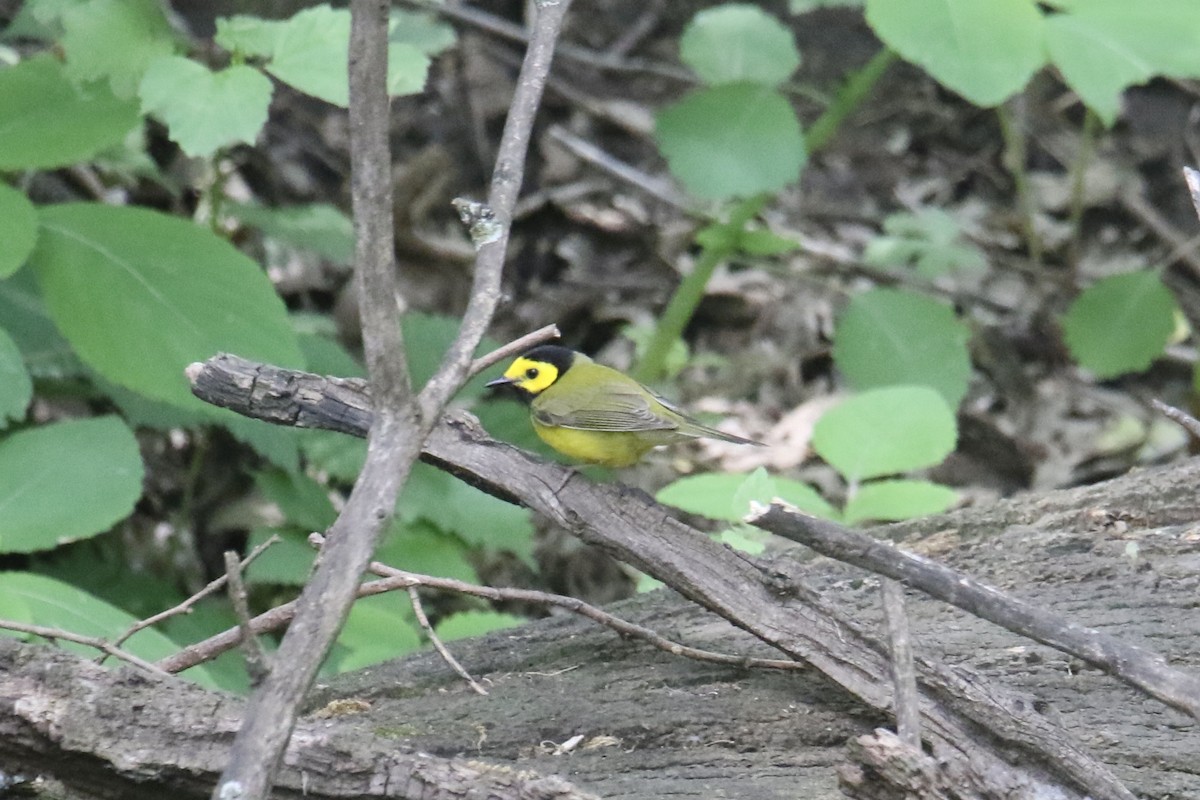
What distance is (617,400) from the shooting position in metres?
3.27

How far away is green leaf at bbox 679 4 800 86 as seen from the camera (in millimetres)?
4754

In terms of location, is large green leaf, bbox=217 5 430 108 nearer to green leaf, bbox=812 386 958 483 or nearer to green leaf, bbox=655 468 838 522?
green leaf, bbox=655 468 838 522

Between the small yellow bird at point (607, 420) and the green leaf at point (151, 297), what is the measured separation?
69 cm

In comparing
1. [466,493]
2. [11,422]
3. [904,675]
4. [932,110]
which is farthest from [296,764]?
[932,110]

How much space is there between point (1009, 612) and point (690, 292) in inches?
125

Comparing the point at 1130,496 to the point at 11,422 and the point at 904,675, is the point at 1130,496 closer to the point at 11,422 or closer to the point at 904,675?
the point at 904,675

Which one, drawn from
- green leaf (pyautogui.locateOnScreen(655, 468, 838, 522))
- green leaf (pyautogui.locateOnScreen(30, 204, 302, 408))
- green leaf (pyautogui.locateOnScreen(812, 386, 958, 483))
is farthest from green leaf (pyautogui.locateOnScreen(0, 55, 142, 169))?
green leaf (pyautogui.locateOnScreen(812, 386, 958, 483))

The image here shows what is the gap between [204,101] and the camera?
2.94m

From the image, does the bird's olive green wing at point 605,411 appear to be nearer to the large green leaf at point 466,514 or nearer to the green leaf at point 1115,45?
the large green leaf at point 466,514

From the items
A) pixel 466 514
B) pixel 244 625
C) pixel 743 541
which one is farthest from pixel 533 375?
pixel 244 625

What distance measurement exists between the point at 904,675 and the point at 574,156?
5618mm

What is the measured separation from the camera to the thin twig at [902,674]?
5.92 ft

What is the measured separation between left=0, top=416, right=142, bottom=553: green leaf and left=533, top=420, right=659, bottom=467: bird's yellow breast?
1056mm

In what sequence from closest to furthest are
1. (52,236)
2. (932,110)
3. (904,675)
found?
(904,675)
(52,236)
(932,110)
